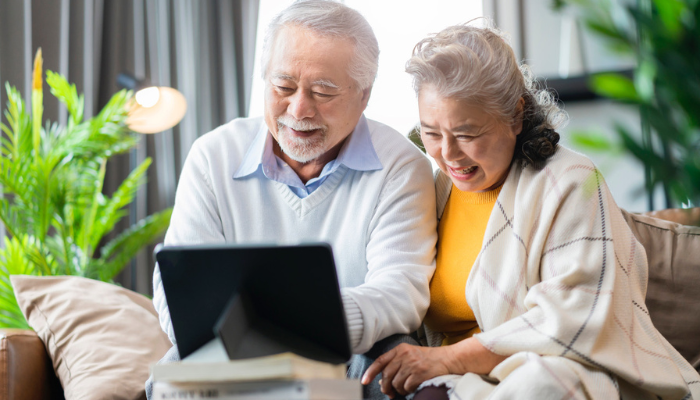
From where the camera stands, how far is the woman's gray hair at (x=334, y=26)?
144 centimetres

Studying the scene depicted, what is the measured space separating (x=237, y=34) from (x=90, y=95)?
3.54 ft

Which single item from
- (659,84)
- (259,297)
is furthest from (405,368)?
(659,84)

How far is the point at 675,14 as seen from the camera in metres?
0.32

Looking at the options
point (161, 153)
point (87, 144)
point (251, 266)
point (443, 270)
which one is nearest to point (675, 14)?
point (251, 266)

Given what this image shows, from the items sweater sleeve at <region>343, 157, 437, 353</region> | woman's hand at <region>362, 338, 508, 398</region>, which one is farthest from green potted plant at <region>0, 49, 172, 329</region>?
woman's hand at <region>362, 338, 508, 398</region>

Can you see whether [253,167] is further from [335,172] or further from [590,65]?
[590,65]

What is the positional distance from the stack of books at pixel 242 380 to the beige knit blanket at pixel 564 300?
416 mm

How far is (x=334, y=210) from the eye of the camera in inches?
59.5

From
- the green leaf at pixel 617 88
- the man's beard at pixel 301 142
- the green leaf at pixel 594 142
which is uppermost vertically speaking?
the green leaf at pixel 617 88

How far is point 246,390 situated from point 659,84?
64 cm

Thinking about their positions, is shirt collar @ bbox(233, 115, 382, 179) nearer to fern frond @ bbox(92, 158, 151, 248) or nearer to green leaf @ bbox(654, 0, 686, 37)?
green leaf @ bbox(654, 0, 686, 37)

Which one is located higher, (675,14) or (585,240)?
(675,14)

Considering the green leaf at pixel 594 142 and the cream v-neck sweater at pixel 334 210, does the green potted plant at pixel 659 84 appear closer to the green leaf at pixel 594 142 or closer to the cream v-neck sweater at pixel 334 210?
the green leaf at pixel 594 142

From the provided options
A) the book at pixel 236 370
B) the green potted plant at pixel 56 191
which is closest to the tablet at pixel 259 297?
the book at pixel 236 370
